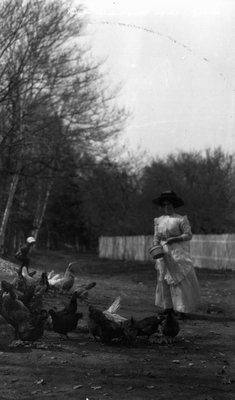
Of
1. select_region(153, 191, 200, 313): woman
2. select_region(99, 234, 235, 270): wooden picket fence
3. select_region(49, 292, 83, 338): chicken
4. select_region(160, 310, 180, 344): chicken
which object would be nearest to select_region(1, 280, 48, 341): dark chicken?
select_region(49, 292, 83, 338): chicken

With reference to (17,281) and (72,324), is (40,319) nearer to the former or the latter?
(72,324)

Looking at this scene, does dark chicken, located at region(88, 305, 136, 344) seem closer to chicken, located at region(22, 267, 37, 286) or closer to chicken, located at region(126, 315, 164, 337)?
chicken, located at region(126, 315, 164, 337)

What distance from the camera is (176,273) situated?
10.0 metres

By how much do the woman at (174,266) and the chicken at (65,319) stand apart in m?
2.19

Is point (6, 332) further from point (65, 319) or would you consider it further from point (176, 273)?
point (176, 273)

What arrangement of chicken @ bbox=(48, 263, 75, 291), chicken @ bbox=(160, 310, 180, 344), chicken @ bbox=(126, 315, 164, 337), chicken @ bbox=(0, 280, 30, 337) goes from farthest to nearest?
chicken @ bbox=(48, 263, 75, 291) → chicken @ bbox=(160, 310, 180, 344) → chicken @ bbox=(126, 315, 164, 337) → chicken @ bbox=(0, 280, 30, 337)

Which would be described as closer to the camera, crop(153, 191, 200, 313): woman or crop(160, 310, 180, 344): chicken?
crop(160, 310, 180, 344): chicken

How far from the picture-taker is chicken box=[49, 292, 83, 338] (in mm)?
7949

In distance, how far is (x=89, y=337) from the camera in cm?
840

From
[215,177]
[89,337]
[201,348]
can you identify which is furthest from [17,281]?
[215,177]

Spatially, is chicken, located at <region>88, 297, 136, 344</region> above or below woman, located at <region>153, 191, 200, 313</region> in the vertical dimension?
below

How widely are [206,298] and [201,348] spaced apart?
299 inches

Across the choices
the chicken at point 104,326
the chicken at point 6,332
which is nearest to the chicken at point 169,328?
the chicken at point 104,326

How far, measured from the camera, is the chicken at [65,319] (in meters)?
7.95
